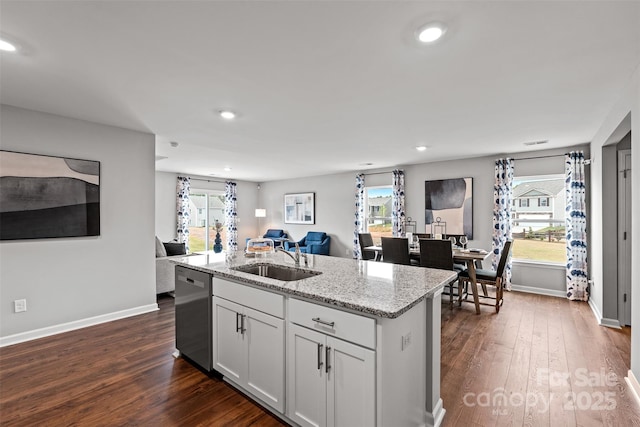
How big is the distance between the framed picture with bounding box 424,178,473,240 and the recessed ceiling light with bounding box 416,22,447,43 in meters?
4.36

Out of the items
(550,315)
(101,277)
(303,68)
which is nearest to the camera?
(303,68)

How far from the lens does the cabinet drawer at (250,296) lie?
73.7 inches

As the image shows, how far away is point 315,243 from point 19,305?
5.57 meters

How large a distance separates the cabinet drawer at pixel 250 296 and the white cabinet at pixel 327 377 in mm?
127

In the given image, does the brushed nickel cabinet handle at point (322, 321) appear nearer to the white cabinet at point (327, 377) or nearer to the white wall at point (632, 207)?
the white cabinet at point (327, 377)

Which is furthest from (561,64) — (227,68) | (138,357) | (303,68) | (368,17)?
(138,357)

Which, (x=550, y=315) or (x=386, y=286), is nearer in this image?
(x=386, y=286)

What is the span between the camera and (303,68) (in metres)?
2.18

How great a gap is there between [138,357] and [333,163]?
468 centimetres

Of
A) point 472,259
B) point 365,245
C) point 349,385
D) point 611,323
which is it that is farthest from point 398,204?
point 349,385

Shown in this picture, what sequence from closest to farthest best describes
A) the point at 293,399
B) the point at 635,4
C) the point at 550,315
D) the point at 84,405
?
1. the point at 635,4
2. the point at 293,399
3. the point at 84,405
4. the point at 550,315

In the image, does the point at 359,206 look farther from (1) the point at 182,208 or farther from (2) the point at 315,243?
(1) the point at 182,208

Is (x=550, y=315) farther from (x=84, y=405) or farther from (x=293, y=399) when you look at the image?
(x=84, y=405)

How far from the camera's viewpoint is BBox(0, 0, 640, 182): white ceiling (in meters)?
1.60
